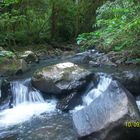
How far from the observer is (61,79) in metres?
8.34

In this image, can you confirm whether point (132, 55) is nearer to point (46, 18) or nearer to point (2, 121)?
point (2, 121)

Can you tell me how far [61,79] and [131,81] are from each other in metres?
1.85

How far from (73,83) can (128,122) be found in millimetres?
3660

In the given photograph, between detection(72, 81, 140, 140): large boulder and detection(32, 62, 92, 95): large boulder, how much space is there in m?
2.83

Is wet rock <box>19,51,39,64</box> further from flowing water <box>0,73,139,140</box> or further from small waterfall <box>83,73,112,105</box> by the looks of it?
small waterfall <box>83,73,112,105</box>

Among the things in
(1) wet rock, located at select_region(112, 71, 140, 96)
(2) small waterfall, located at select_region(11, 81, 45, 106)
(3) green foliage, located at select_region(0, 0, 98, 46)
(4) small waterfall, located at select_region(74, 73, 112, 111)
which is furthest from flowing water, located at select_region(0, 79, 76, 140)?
(3) green foliage, located at select_region(0, 0, 98, 46)

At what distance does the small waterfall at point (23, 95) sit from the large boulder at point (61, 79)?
0.22 meters

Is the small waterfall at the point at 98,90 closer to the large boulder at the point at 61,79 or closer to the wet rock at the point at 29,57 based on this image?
the large boulder at the point at 61,79

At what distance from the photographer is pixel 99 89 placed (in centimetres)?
849

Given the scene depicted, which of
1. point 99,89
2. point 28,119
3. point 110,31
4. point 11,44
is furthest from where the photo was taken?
point 11,44

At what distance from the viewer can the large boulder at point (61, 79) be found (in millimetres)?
8203

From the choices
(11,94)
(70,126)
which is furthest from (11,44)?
(70,126)

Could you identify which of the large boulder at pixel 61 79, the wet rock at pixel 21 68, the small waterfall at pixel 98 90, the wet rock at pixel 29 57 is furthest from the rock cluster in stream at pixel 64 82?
the wet rock at pixel 29 57

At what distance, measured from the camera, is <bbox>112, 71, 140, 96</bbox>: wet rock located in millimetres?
8133
